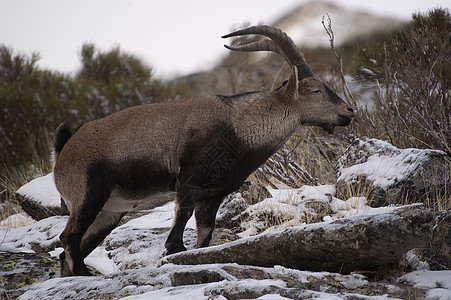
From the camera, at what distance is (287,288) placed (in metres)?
3.38

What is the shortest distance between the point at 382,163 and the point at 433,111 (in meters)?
1.34

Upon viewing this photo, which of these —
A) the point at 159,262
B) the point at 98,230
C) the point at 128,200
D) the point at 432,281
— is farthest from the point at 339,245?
the point at 98,230

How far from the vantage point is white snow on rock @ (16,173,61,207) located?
8523 mm

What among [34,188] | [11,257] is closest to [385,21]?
[34,188]

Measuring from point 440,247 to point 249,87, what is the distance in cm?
1052

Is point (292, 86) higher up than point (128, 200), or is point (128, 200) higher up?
point (292, 86)

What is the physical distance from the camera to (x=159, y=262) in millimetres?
5555

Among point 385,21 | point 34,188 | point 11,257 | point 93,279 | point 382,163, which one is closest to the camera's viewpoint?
point 93,279

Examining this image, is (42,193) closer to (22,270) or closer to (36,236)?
(36,236)

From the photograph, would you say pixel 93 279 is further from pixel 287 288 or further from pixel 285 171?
pixel 285 171

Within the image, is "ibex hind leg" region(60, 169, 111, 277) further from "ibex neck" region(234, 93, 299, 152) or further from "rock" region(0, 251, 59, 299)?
"ibex neck" region(234, 93, 299, 152)

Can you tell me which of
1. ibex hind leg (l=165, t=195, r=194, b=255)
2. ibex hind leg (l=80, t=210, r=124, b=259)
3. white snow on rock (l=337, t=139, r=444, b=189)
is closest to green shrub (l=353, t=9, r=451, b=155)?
white snow on rock (l=337, t=139, r=444, b=189)

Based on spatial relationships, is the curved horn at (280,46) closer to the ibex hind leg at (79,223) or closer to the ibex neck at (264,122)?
the ibex neck at (264,122)

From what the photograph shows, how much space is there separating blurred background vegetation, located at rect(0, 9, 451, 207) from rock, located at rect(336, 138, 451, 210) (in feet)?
1.08
